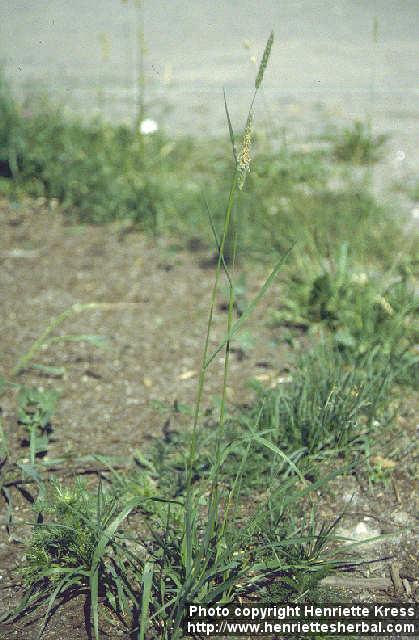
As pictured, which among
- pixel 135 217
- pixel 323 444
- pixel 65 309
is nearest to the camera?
pixel 323 444

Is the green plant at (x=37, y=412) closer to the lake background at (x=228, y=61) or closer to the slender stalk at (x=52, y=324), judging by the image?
the slender stalk at (x=52, y=324)

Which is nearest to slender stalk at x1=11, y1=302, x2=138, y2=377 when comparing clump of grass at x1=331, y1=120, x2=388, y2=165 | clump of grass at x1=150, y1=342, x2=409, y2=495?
clump of grass at x1=150, y1=342, x2=409, y2=495

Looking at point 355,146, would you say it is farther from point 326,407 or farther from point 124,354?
point 326,407

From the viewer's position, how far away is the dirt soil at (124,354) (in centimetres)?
162

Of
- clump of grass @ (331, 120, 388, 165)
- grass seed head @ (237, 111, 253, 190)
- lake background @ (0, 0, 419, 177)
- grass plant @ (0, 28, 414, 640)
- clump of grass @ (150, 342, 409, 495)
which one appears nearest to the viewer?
grass seed head @ (237, 111, 253, 190)

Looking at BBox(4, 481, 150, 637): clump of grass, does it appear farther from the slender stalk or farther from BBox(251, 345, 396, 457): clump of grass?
the slender stalk

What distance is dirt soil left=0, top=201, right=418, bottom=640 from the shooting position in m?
1.62

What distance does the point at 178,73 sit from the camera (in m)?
5.10

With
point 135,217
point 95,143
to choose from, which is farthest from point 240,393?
point 95,143

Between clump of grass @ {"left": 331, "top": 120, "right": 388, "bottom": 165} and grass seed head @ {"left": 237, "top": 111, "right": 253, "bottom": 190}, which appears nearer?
grass seed head @ {"left": 237, "top": 111, "right": 253, "bottom": 190}

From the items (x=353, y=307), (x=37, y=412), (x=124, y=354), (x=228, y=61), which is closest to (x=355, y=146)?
(x=353, y=307)

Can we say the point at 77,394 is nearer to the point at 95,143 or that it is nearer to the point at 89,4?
the point at 95,143

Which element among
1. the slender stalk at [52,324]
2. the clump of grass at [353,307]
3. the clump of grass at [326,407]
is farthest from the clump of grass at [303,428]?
the slender stalk at [52,324]

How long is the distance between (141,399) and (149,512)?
0.50 m
